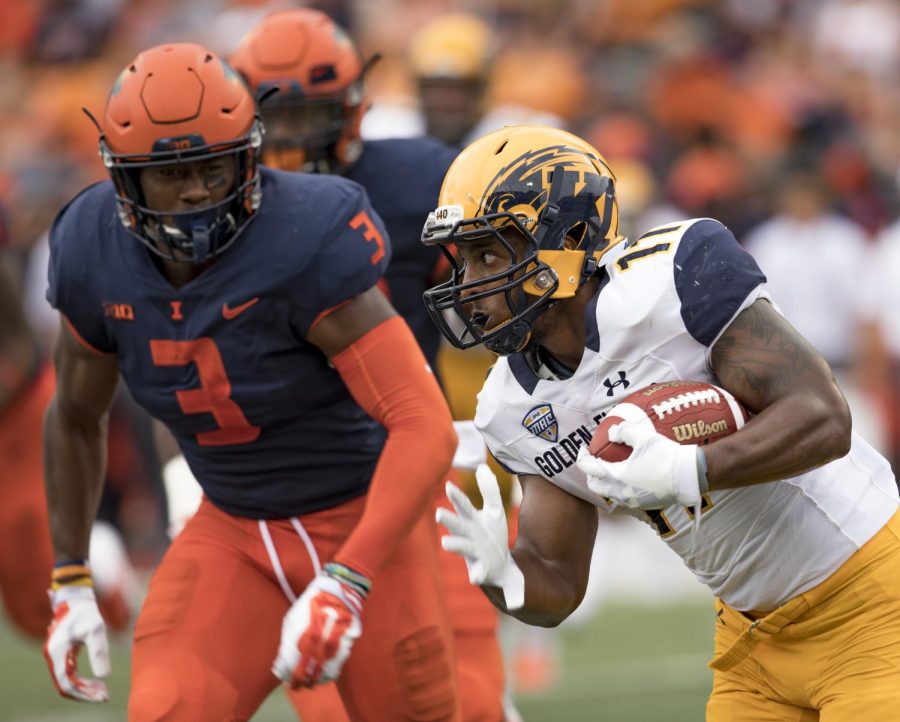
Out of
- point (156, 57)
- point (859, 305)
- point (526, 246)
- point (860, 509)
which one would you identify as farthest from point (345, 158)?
point (859, 305)

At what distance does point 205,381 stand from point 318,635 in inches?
25.0

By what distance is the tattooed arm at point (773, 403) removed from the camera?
2.62 m

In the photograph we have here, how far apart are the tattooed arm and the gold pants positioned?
0.32 meters

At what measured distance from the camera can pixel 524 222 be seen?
2.97 meters

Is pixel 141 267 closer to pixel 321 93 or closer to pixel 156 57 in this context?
pixel 156 57

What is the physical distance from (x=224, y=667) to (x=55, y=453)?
73 centimetres

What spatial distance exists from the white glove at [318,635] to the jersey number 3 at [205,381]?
18.7 inches

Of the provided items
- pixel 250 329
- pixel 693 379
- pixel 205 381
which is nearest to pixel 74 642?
pixel 205 381

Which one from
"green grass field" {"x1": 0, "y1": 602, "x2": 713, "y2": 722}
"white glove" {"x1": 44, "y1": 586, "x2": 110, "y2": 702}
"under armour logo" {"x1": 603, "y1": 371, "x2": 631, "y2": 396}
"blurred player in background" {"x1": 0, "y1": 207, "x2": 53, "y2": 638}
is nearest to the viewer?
"under armour logo" {"x1": 603, "y1": 371, "x2": 631, "y2": 396}

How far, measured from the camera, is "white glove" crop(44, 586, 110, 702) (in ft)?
11.7

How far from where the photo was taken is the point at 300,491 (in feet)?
11.6

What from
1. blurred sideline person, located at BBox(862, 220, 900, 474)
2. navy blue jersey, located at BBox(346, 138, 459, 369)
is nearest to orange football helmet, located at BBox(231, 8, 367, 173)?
navy blue jersey, located at BBox(346, 138, 459, 369)

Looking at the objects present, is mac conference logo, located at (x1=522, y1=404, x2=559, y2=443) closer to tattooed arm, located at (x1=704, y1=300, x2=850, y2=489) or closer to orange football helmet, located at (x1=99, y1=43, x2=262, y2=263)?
tattooed arm, located at (x1=704, y1=300, x2=850, y2=489)

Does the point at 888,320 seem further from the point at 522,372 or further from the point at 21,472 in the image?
the point at 522,372
